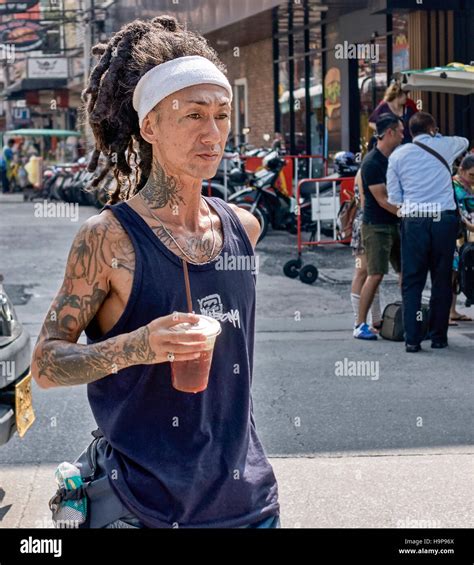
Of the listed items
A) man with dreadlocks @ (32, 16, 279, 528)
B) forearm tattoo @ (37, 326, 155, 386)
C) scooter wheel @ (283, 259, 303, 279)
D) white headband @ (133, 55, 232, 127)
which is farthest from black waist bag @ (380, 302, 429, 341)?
forearm tattoo @ (37, 326, 155, 386)

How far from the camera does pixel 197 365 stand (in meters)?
2.30

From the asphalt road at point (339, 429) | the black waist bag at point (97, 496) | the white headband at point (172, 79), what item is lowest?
the asphalt road at point (339, 429)

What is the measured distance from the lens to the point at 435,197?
948 cm

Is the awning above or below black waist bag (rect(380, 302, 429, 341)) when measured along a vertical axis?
above

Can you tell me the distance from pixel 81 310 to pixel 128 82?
1.79 feet

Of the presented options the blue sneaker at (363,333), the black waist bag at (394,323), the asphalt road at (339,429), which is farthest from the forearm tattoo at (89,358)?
the blue sneaker at (363,333)

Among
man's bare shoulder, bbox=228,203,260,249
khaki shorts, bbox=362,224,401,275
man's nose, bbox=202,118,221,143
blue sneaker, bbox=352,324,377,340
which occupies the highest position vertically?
man's nose, bbox=202,118,221,143

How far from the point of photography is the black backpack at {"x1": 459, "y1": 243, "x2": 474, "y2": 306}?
10383 mm

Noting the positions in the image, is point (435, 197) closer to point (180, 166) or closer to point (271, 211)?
point (180, 166)

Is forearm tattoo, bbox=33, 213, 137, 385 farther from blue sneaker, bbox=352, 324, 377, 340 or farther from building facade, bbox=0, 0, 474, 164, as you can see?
building facade, bbox=0, 0, 474, 164

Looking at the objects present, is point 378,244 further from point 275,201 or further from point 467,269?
point 275,201

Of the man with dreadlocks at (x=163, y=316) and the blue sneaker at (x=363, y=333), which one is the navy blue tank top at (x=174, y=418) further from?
the blue sneaker at (x=363, y=333)

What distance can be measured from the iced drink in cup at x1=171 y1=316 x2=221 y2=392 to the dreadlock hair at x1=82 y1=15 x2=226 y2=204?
568 millimetres

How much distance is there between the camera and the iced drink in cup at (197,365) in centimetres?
223
